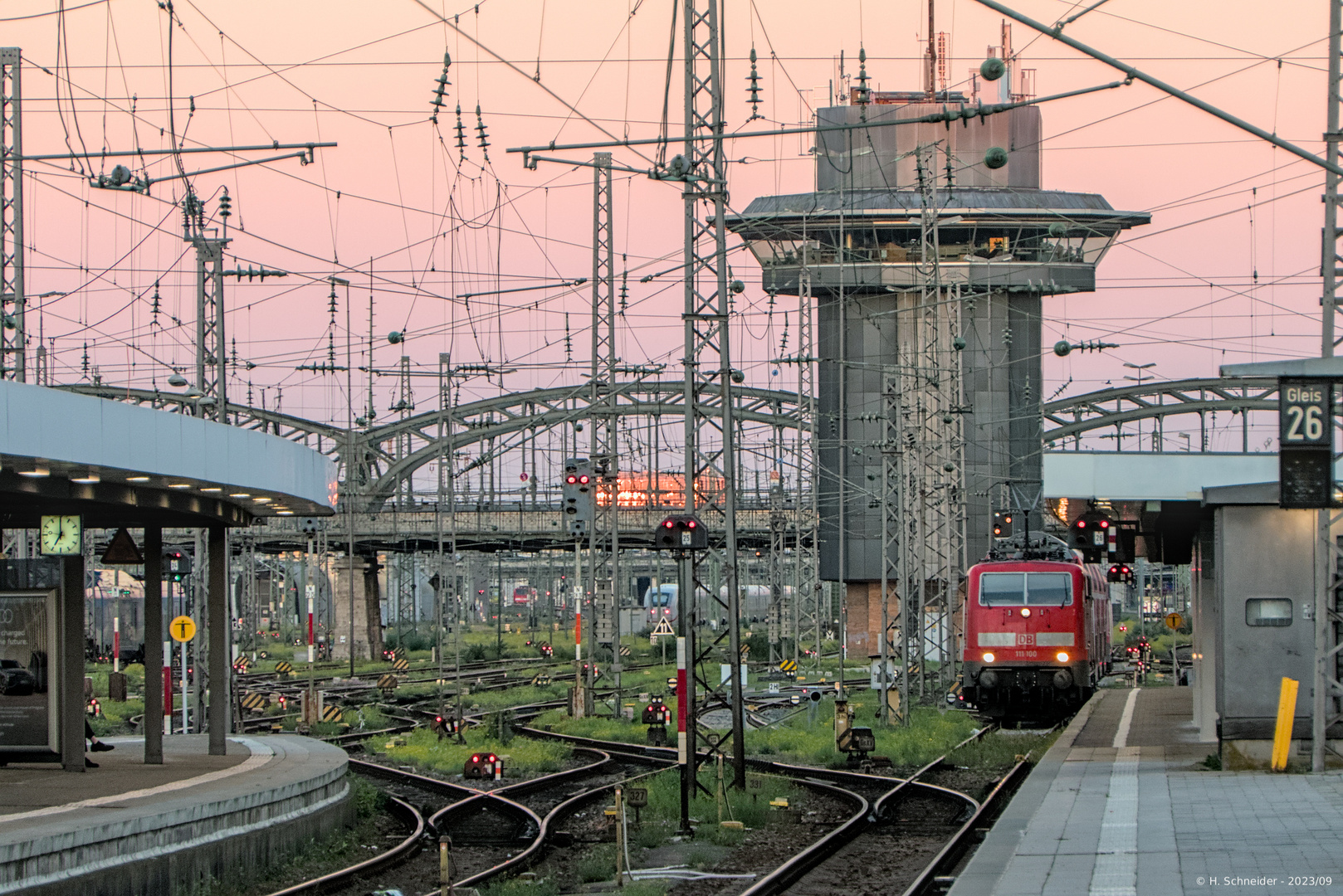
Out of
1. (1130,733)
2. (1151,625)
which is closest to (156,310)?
(1130,733)

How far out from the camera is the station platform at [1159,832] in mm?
11758

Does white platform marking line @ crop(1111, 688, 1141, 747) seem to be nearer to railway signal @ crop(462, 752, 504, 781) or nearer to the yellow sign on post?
railway signal @ crop(462, 752, 504, 781)

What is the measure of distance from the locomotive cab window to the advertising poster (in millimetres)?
14330

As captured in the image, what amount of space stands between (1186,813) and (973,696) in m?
15.7

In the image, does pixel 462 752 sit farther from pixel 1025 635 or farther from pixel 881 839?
pixel 1025 635

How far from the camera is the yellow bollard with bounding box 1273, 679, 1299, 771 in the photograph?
18.5 meters

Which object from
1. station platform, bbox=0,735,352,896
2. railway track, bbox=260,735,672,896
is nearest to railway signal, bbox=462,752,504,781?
railway track, bbox=260,735,672,896

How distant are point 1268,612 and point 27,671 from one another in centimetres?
1485

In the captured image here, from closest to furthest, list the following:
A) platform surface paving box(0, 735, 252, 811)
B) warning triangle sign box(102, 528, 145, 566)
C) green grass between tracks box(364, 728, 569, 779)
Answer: platform surface paving box(0, 735, 252, 811)
warning triangle sign box(102, 528, 145, 566)
green grass between tracks box(364, 728, 569, 779)

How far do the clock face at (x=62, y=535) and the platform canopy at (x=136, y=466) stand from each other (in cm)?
25

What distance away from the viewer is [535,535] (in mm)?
70500

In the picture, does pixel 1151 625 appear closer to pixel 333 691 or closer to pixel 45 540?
pixel 333 691

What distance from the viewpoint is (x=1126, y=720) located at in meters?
29.9

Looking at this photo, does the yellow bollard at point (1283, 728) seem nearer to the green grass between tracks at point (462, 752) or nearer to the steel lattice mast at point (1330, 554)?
the steel lattice mast at point (1330, 554)
